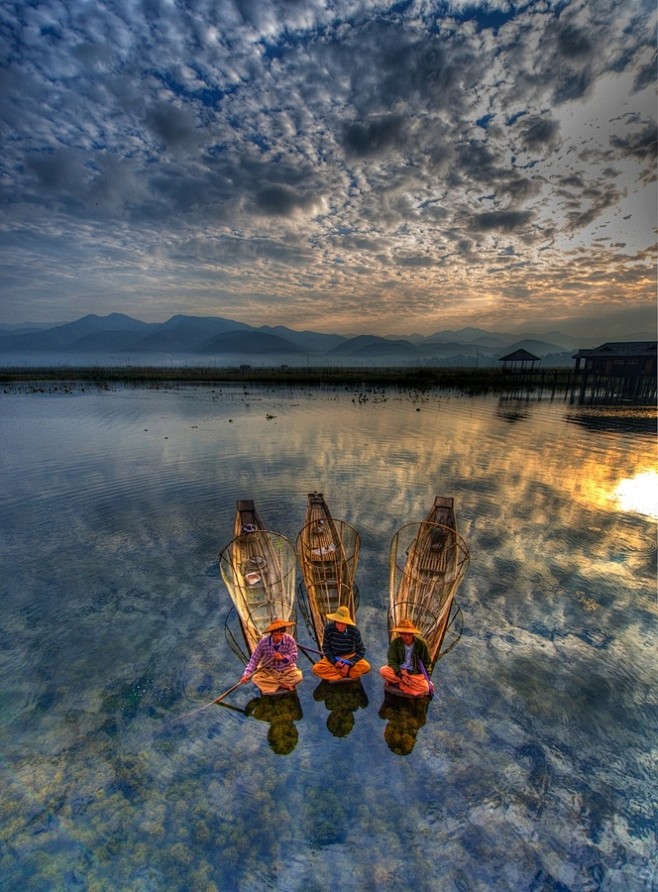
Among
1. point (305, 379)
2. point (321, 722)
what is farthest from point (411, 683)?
point (305, 379)

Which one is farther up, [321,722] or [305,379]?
[305,379]

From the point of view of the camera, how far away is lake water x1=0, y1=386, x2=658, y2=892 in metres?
5.50

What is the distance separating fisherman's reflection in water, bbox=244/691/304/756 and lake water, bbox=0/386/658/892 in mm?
39

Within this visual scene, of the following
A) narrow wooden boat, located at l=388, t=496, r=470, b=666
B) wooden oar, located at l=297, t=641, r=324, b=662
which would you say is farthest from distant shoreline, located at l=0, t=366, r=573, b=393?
wooden oar, located at l=297, t=641, r=324, b=662

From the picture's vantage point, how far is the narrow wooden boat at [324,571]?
9859mm

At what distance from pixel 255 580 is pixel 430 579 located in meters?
4.87

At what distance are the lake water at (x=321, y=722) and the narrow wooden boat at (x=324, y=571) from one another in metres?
0.87

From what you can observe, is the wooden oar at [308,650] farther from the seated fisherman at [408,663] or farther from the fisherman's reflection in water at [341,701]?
the seated fisherman at [408,663]

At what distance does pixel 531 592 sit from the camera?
1158cm

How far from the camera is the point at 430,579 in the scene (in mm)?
10773

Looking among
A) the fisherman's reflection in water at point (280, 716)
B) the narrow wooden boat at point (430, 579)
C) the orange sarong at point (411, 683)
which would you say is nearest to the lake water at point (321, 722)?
the fisherman's reflection in water at point (280, 716)

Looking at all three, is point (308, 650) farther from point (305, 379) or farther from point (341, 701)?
point (305, 379)

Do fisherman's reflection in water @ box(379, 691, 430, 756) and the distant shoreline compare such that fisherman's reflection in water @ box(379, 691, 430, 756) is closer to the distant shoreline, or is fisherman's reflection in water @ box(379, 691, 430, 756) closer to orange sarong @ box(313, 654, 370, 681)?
orange sarong @ box(313, 654, 370, 681)

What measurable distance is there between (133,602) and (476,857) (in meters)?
9.48
